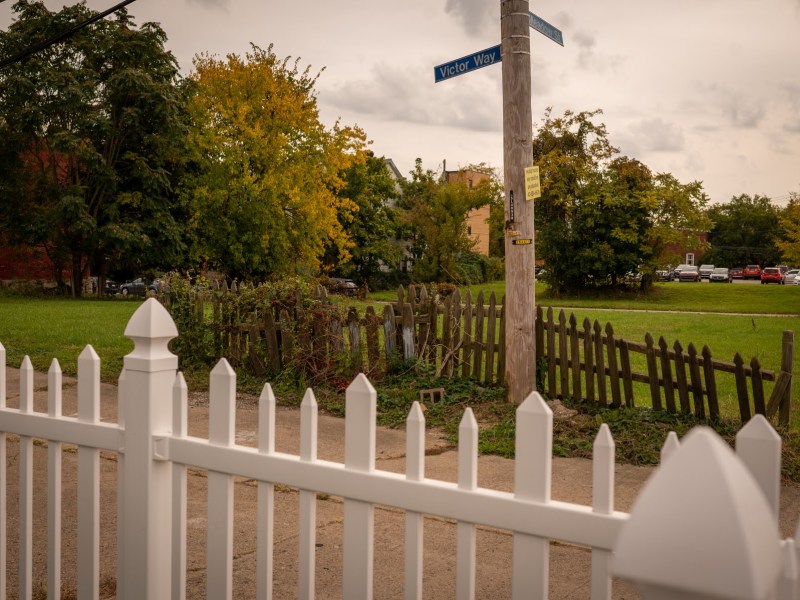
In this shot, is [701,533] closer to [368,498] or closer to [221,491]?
[368,498]

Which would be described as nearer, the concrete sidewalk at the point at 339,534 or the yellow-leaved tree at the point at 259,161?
the concrete sidewalk at the point at 339,534

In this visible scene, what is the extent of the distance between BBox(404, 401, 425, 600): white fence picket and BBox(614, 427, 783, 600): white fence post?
1.03 meters

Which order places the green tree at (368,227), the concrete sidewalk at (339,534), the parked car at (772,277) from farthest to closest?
the parked car at (772,277) < the green tree at (368,227) < the concrete sidewalk at (339,534)

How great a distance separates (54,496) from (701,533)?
255cm

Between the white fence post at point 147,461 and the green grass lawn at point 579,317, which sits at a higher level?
the white fence post at point 147,461

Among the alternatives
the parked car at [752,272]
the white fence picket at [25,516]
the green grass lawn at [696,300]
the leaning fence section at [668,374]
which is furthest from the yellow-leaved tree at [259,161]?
the parked car at [752,272]

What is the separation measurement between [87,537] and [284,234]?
26.6 m

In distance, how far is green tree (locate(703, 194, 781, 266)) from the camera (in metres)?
89.8

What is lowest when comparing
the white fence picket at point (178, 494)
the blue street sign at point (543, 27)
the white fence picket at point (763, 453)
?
the white fence picket at point (178, 494)

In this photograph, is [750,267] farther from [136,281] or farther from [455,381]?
[455,381]

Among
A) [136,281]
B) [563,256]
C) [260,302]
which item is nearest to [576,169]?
[563,256]

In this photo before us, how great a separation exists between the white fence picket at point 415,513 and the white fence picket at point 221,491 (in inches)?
25.9

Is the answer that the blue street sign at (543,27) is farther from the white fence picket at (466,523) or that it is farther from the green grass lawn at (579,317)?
the white fence picket at (466,523)

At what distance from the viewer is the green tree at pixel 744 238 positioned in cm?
8981
